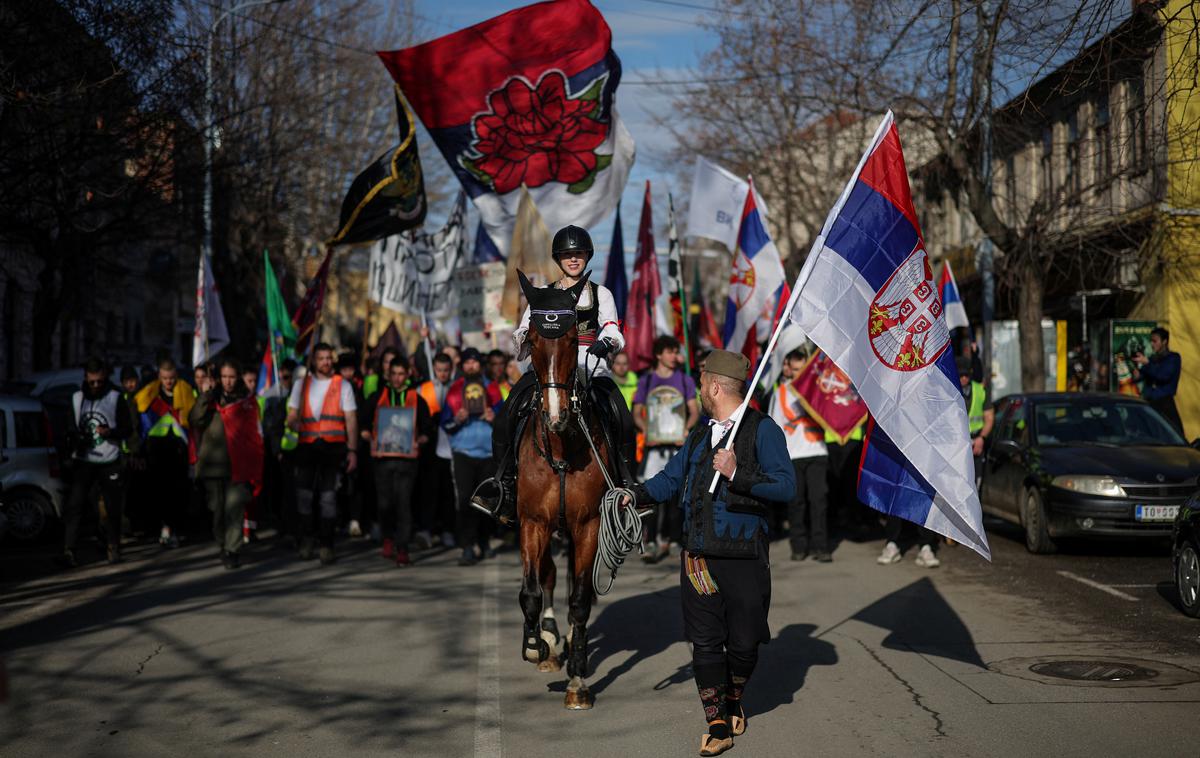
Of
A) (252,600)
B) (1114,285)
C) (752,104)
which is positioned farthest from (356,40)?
(252,600)

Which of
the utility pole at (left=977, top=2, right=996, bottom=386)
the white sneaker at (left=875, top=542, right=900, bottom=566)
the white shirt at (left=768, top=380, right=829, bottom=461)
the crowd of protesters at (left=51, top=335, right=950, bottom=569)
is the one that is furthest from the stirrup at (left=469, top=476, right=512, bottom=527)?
the utility pole at (left=977, top=2, right=996, bottom=386)

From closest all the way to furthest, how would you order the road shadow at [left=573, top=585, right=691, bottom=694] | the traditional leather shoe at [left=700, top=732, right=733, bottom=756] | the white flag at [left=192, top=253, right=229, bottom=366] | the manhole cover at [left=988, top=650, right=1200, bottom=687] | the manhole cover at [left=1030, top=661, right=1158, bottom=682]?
1. the traditional leather shoe at [left=700, top=732, right=733, bottom=756]
2. the manhole cover at [left=988, top=650, right=1200, bottom=687]
3. the manhole cover at [left=1030, top=661, right=1158, bottom=682]
4. the road shadow at [left=573, top=585, right=691, bottom=694]
5. the white flag at [left=192, top=253, right=229, bottom=366]

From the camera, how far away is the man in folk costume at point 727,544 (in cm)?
624

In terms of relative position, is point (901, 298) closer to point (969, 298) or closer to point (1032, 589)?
point (1032, 589)

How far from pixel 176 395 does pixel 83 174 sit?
4.55 meters

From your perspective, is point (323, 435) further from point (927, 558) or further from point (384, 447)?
point (927, 558)

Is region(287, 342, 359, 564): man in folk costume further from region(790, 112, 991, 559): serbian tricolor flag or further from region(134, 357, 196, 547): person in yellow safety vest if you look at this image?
region(790, 112, 991, 559): serbian tricolor flag

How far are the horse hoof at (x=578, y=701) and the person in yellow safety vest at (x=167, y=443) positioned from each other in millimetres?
9414

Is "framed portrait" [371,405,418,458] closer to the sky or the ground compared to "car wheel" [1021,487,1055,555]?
closer to the sky

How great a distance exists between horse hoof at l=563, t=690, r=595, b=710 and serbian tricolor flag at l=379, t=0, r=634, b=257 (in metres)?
9.37

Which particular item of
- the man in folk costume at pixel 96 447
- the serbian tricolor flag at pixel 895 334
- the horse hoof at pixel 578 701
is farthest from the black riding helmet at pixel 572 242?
the man in folk costume at pixel 96 447

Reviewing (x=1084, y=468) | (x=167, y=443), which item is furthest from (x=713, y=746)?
(x=167, y=443)

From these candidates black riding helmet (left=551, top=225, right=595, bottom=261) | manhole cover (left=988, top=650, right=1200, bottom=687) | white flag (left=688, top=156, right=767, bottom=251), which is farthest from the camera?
white flag (left=688, top=156, right=767, bottom=251)

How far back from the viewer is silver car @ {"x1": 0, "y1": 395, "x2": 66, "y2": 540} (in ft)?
49.9
